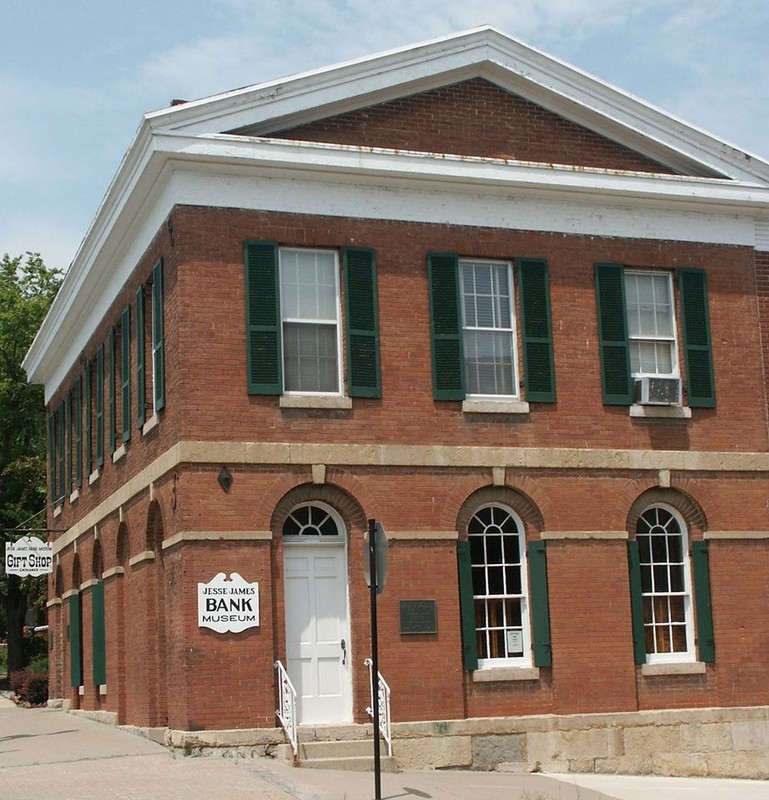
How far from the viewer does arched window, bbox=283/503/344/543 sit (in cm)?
1831

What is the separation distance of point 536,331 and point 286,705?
631cm

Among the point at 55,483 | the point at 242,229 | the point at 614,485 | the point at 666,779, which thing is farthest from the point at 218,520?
the point at 55,483

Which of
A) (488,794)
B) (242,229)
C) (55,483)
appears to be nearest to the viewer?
(488,794)

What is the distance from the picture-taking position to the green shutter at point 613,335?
1972 cm

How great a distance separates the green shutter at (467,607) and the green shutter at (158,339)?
4577 mm

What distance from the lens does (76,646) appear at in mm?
26562

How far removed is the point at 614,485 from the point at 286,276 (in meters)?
5.50

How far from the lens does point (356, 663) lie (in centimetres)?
1794

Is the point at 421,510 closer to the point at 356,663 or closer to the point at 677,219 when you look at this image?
the point at 356,663

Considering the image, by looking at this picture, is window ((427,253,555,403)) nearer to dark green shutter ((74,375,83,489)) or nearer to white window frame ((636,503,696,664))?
white window frame ((636,503,696,664))

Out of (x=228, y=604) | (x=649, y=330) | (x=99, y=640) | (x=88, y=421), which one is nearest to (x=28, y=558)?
(x=88, y=421)

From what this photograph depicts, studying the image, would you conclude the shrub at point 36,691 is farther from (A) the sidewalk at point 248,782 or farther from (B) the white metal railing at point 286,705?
(B) the white metal railing at point 286,705

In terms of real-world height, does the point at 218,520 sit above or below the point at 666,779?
above

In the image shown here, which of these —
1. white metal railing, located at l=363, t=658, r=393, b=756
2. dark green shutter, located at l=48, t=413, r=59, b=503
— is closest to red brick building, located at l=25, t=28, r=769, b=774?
white metal railing, located at l=363, t=658, r=393, b=756
